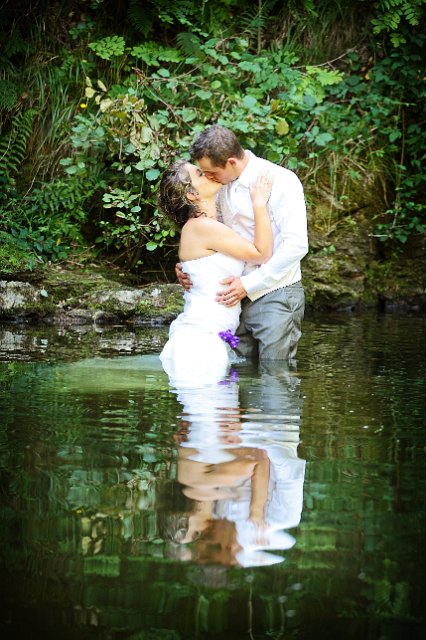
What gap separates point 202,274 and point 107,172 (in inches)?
163

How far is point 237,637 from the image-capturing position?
1.79 meters

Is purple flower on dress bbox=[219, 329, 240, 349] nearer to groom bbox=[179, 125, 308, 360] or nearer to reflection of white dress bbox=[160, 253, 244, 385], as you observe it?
reflection of white dress bbox=[160, 253, 244, 385]

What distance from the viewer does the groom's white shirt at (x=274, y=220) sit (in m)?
5.62

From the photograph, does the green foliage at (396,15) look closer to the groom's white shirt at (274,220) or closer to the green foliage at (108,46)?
the green foliage at (108,46)

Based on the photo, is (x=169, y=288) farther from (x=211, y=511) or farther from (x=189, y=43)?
(x=211, y=511)

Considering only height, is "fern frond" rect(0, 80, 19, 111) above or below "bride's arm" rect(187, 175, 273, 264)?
above

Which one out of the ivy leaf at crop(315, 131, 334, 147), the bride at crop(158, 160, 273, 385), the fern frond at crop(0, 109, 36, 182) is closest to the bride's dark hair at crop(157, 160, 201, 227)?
the bride at crop(158, 160, 273, 385)

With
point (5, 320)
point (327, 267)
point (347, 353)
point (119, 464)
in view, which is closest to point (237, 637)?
point (119, 464)

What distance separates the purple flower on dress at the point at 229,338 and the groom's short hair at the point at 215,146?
1016mm

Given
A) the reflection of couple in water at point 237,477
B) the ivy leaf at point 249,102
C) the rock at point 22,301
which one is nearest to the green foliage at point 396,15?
the ivy leaf at point 249,102

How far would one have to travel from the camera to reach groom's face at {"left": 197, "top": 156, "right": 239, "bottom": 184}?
5457 mm

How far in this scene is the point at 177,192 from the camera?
5.44m

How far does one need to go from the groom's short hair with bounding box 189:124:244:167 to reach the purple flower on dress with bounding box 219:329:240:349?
1016 millimetres

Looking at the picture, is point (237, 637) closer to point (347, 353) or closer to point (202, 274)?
point (202, 274)
